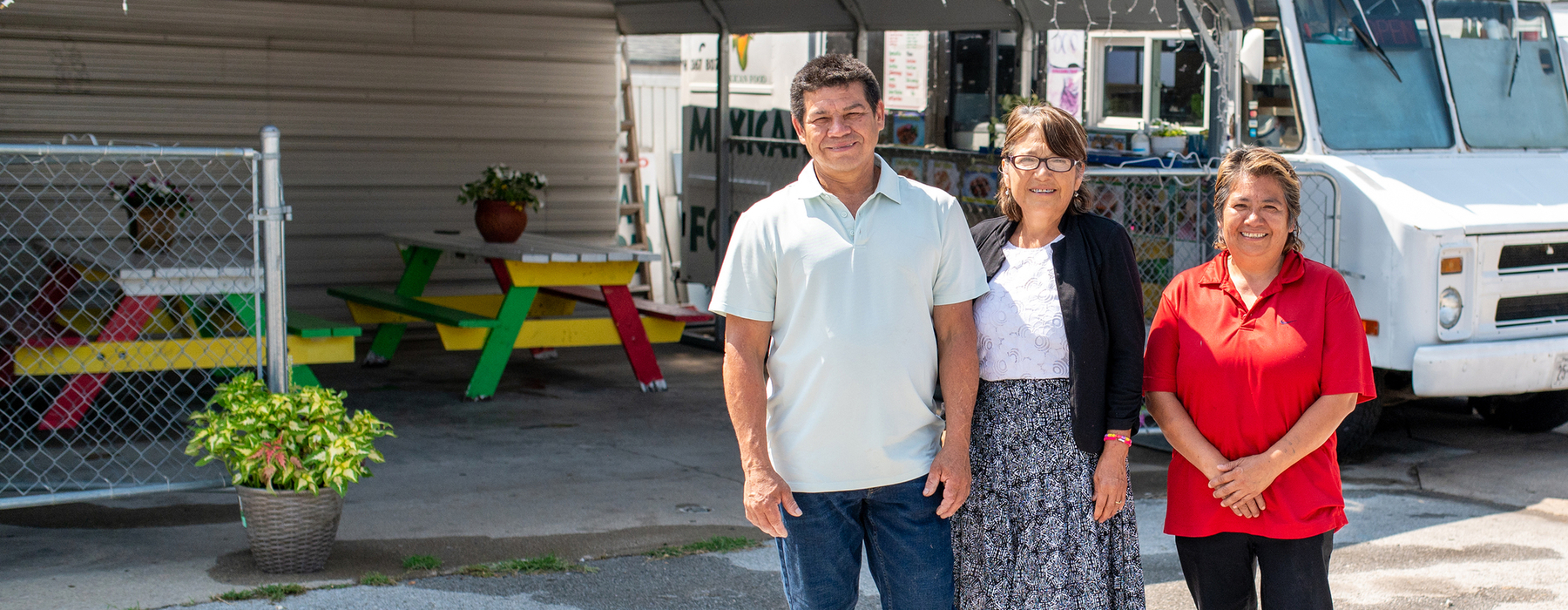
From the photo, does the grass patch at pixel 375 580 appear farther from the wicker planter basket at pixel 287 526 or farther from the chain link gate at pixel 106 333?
the chain link gate at pixel 106 333

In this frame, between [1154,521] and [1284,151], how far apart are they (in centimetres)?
216

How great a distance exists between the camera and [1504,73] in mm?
6766

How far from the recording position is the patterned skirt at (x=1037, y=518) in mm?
2801

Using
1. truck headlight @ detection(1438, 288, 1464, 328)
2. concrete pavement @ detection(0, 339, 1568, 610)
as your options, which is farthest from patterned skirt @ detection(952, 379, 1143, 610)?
truck headlight @ detection(1438, 288, 1464, 328)

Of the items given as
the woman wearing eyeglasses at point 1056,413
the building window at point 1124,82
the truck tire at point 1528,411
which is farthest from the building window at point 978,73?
the woman wearing eyeglasses at point 1056,413

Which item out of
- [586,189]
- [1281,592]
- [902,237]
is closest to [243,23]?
[586,189]

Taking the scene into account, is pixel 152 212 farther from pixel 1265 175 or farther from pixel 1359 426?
pixel 1359 426

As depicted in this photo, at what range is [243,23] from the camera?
889 centimetres

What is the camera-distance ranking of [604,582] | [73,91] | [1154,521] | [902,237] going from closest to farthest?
[902,237], [604,582], [1154,521], [73,91]

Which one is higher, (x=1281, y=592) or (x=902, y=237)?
(x=902, y=237)

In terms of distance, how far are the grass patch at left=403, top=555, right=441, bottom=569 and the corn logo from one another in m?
6.28

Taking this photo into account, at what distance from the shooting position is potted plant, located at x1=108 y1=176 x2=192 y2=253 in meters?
6.88

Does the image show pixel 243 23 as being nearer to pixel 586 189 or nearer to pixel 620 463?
pixel 586 189

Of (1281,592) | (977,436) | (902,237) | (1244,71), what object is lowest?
(1281,592)
